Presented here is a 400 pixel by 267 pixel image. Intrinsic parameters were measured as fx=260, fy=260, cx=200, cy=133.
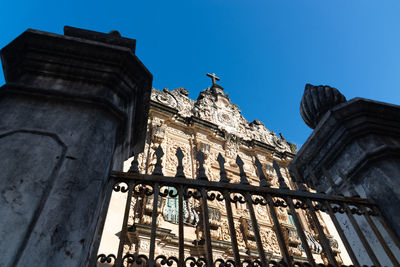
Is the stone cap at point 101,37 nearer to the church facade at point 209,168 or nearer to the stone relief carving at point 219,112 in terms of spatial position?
the church facade at point 209,168

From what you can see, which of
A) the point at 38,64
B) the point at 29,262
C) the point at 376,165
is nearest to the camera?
the point at 29,262

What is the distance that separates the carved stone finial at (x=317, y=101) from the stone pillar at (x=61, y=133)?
1.74 meters

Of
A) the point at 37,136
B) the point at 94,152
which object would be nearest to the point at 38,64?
the point at 37,136

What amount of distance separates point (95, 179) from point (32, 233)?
41 centimetres

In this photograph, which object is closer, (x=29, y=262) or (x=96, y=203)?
(x=29, y=262)

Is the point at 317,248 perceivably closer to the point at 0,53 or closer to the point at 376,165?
the point at 376,165

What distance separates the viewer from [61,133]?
5.39ft

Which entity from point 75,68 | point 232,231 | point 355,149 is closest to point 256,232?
point 232,231

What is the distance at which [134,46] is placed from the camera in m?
2.32

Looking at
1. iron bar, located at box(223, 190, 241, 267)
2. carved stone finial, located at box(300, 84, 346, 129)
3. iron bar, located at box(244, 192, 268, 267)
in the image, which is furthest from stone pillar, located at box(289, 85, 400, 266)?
iron bar, located at box(223, 190, 241, 267)

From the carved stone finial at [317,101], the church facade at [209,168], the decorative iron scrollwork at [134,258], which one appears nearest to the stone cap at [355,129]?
the carved stone finial at [317,101]

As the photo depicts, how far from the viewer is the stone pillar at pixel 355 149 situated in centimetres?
213

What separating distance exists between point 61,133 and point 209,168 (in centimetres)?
785

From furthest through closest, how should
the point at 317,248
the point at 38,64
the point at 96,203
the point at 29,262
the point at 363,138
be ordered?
the point at 317,248, the point at 363,138, the point at 38,64, the point at 96,203, the point at 29,262
